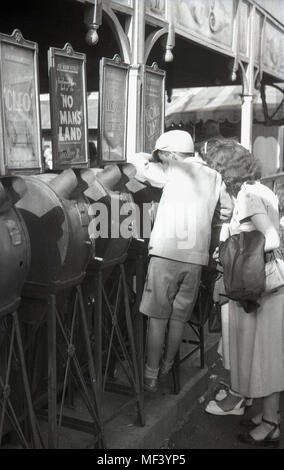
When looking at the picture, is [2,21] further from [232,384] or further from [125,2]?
[232,384]

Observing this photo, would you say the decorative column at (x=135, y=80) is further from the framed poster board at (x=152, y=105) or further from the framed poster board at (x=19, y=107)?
the framed poster board at (x=19, y=107)

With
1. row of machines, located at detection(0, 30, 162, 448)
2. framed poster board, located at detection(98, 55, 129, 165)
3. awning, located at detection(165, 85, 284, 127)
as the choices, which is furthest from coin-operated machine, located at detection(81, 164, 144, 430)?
awning, located at detection(165, 85, 284, 127)

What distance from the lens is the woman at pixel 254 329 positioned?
3.59 metres

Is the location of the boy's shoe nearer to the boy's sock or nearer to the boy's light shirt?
the boy's sock

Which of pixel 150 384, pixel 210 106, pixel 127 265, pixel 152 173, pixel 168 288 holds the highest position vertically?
pixel 210 106

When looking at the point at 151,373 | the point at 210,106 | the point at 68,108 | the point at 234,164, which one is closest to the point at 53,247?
the point at 68,108

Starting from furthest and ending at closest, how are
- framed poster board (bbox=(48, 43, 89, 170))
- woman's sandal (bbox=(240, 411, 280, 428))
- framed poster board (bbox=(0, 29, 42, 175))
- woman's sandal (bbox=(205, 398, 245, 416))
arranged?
woman's sandal (bbox=(205, 398, 245, 416)) < woman's sandal (bbox=(240, 411, 280, 428)) < framed poster board (bbox=(48, 43, 89, 170)) < framed poster board (bbox=(0, 29, 42, 175))

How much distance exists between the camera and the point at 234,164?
360 centimetres

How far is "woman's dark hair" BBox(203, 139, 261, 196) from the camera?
3604 millimetres

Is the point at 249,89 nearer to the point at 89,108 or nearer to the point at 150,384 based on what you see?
the point at 150,384

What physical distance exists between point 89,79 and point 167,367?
6400mm

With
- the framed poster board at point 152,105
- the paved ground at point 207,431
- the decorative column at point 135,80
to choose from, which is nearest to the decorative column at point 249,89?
the framed poster board at point 152,105

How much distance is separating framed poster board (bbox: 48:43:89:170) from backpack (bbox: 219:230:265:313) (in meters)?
1.06

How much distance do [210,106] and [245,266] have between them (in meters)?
8.60
